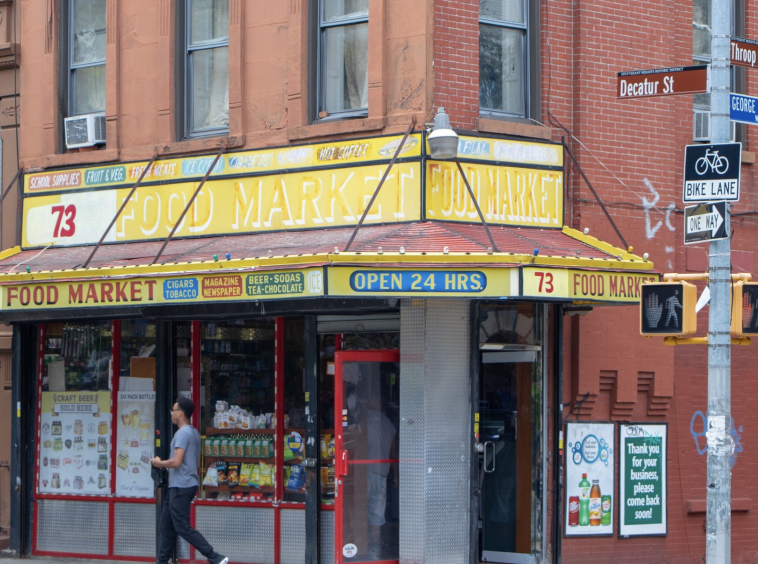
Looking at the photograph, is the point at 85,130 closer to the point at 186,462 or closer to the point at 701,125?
the point at 186,462

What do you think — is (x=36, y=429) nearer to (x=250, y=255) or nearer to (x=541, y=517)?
(x=250, y=255)

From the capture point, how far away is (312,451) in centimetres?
1183

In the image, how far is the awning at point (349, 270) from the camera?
10.2 metres

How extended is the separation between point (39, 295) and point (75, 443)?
2.42m

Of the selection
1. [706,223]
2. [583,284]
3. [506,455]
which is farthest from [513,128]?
[506,455]

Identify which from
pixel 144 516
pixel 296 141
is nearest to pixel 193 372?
pixel 144 516

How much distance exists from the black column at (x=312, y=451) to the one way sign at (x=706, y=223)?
14.4 feet

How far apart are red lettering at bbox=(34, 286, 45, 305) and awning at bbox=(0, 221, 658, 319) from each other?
0.05 ft

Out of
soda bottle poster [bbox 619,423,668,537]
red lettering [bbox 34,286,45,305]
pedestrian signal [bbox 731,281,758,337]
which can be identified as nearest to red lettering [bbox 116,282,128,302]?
red lettering [bbox 34,286,45,305]

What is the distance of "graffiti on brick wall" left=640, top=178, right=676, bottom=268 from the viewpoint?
1246 cm

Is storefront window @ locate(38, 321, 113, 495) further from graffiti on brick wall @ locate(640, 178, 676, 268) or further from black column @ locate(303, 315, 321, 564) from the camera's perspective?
graffiti on brick wall @ locate(640, 178, 676, 268)

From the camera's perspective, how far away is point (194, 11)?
13203 mm

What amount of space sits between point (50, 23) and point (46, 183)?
1.95 m

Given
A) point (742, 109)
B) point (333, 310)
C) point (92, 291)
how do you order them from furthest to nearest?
point (92, 291) → point (333, 310) → point (742, 109)
